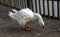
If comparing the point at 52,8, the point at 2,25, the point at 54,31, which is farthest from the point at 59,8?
the point at 2,25

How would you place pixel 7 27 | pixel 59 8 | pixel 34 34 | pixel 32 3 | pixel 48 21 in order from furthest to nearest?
pixel 32 3 < pixel 59 8 < pixel 48 21 < pixel 7 27 < pixel 34 34

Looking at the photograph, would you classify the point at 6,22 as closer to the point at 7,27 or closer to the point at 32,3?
the point at 7,27

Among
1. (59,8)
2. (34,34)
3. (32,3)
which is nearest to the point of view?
(34,34)

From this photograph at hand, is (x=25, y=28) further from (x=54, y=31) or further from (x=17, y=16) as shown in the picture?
(x=54, y=31)

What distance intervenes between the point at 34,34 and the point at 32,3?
2.16 meters

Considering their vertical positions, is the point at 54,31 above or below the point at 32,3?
below

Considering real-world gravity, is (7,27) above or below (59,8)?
below

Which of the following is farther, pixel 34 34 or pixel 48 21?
pixel 48 21

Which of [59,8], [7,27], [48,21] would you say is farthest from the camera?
[59,8]

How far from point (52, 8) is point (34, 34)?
157 centimetres

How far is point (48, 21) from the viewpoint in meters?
5.46

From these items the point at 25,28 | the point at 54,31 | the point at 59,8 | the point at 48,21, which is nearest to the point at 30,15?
the point at 25,28

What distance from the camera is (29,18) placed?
4535 mm

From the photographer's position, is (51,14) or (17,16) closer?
(17,16)
